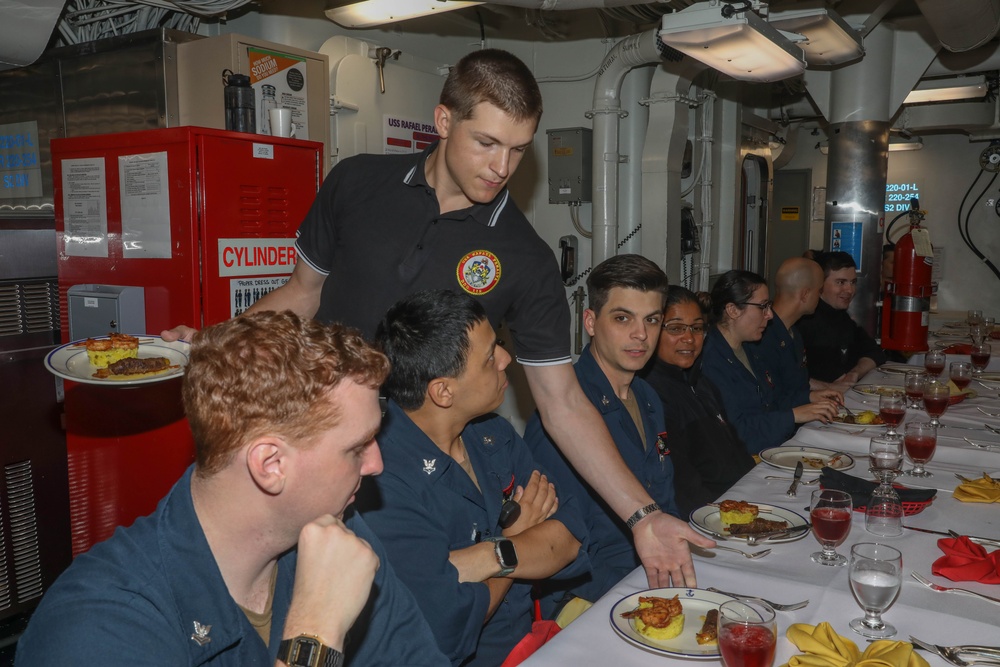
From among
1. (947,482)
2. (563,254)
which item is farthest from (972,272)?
(947,482)

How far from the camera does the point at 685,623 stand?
1.57m

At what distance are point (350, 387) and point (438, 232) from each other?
112cm

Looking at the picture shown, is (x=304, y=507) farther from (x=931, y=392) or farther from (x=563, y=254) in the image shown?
(x=563, y=254)

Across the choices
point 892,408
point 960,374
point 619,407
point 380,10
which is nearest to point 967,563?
point 619,407

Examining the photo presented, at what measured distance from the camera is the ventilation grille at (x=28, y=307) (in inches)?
132

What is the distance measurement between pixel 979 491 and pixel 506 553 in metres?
1.49

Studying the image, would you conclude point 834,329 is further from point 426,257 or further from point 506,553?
point 506,553

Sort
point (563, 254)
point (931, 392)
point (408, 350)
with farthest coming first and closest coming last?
point (563, 254) < point (931, 392) < point (408, 350)

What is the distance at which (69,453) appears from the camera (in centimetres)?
348

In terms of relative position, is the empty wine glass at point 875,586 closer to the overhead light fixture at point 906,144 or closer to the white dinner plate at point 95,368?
the white dinner plate at point 95,368

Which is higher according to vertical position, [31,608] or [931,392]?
[931,392]

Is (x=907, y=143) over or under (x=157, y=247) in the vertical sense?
over

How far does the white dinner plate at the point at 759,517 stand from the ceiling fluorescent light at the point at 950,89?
5.97 meters

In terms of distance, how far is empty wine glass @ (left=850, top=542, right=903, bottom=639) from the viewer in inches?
59.0
